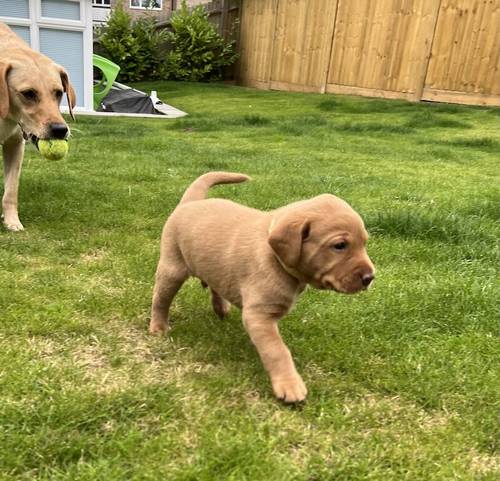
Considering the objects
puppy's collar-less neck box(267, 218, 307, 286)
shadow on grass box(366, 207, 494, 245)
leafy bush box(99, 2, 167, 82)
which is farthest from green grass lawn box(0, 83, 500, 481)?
leafy bush box(99, 2, 167, 82)

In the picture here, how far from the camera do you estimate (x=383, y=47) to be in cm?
1566

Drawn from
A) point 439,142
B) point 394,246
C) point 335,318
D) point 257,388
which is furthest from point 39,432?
point 439,142

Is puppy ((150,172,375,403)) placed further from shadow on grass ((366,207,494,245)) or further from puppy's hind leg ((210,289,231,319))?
shadow on grass ((366,207,494,245))

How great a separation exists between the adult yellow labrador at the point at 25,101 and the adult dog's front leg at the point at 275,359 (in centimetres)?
278

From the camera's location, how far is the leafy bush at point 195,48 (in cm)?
2058

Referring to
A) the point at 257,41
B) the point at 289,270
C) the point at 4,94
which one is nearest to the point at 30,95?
the point at 4,94

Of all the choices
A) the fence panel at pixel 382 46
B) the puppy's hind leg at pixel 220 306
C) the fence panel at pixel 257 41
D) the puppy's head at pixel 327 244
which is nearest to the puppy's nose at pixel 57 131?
the puppy's hind leg at pixel 220 306

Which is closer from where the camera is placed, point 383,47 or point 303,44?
point 383,47

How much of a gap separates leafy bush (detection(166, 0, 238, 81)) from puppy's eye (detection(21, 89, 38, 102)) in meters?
17.0

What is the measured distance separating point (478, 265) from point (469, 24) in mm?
11864

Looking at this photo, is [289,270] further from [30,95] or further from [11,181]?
[11,181]

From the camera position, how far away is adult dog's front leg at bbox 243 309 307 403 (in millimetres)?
2529

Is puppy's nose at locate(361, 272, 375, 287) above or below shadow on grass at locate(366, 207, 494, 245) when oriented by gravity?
above

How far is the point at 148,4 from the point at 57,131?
86.6 feet
